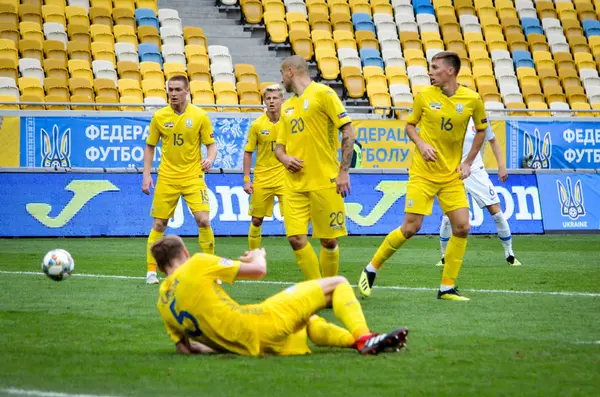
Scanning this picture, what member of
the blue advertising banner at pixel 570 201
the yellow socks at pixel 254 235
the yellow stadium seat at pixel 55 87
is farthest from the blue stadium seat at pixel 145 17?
the yellow socks at pixel 254 235

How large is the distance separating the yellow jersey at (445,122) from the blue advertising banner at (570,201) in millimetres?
10858

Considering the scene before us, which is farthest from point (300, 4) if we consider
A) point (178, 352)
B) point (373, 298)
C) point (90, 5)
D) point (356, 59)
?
point (178, 352)

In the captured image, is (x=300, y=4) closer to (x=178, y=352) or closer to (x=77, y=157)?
(x=77, y=157)

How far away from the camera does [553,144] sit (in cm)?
2273

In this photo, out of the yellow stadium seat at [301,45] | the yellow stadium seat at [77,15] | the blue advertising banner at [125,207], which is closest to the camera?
the blue advertising banner at [125,207]

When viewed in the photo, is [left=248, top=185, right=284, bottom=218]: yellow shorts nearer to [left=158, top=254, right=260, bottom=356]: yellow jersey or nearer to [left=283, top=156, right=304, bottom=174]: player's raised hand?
[left=283, top=156, right=304, bottom=174]: player's raised hand

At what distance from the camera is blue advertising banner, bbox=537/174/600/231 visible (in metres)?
20.8

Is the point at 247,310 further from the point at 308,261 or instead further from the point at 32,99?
the point at 32,99

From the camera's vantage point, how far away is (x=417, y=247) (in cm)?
1786

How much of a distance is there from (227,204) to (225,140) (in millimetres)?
1715

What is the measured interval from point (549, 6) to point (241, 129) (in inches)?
536

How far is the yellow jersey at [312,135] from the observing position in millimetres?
9750

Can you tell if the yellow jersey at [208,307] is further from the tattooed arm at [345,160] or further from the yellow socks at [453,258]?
the yellow socks at [453,258]

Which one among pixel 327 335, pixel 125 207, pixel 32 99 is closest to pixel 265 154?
pixel 125 207
